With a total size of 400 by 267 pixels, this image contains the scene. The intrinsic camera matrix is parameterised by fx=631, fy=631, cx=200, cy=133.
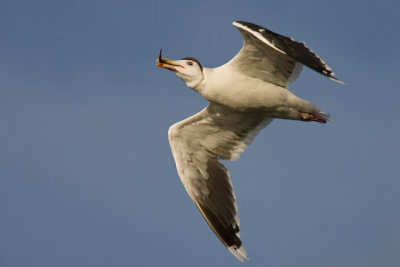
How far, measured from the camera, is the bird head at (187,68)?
11.7 meters

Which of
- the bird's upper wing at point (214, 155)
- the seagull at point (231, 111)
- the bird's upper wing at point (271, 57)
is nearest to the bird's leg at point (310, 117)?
the seagull at point (231, 111)

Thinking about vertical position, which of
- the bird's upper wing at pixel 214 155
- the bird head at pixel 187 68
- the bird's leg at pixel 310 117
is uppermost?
the bird head at pixel 187 68

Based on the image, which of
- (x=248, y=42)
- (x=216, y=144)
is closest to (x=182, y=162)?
(x=216, y=144)

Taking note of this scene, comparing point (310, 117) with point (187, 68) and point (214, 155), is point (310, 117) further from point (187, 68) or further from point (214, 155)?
point (187, 68)

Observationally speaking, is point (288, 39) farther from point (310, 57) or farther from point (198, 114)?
point (198, 114)

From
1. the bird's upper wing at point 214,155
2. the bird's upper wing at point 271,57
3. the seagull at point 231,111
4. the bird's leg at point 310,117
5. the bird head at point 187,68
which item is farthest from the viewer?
the bird's upper wing at point 214,155

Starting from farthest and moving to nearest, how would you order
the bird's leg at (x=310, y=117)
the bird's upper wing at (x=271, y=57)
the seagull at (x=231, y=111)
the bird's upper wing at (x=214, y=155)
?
1. the bird's upper wing at (x=214, y=155)
2. the bird's leg at (x=310, y=117)
3. the seagull at (x=231, y=111)
4. the bird's upper wing at (x=271, y=57)

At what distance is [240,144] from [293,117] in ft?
5.73

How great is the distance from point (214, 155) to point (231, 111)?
1311 mm

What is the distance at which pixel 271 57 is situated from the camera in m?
11.7

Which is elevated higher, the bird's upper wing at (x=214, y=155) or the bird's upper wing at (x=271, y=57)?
the bird's upper wing at (x=271, y=57)

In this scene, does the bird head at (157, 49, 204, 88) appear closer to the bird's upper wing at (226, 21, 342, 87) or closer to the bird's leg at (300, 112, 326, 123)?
the bird's upper wing at (226, 21, 342, 87)

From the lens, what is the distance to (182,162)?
1320 centimetres

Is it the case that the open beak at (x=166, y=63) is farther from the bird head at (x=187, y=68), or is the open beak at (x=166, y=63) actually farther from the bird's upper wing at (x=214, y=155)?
the bird's upper wing at (x=214, y=155)
